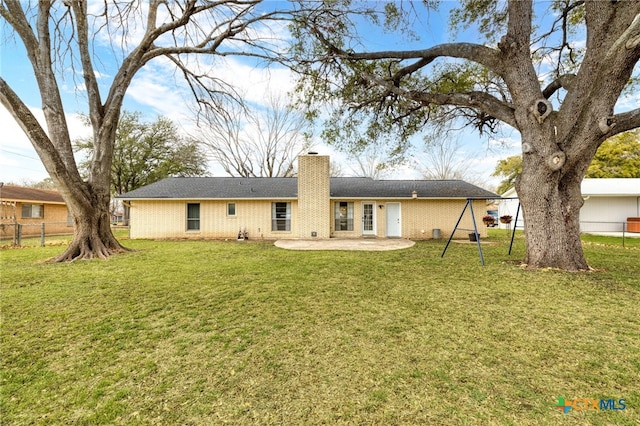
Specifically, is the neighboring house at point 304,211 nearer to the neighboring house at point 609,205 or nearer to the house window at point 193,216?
the house window at point 193,216

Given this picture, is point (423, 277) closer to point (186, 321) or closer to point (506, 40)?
point (186, 321)

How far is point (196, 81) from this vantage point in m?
11.0

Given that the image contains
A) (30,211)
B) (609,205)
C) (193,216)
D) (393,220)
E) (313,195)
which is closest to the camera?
(313,195)

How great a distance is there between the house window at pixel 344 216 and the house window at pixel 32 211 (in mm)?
18261

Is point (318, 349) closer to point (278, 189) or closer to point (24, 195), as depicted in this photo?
point (278, 189)

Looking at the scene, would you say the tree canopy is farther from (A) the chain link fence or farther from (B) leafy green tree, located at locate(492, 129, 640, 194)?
(B) leafy green tree, located at locate(492, 129, 640, 194)

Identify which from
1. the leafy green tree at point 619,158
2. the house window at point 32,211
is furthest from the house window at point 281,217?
the leafy green tree at point 619,158

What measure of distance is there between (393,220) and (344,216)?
2.64 meters

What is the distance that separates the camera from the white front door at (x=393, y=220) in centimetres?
1463

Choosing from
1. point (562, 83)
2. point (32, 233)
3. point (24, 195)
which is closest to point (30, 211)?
point (24, 195)

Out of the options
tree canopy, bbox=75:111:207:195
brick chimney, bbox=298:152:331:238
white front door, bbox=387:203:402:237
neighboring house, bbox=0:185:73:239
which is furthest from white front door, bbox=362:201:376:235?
tree canopy, bbox=75:111:207:195

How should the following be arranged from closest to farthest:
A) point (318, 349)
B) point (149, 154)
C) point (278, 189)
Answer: point (318, 349), point (278, 189), point (149, 154)

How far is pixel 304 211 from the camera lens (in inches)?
551

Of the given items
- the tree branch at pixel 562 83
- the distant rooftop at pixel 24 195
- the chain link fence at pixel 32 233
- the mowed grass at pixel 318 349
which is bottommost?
the mowed grass at pixel 318 349
